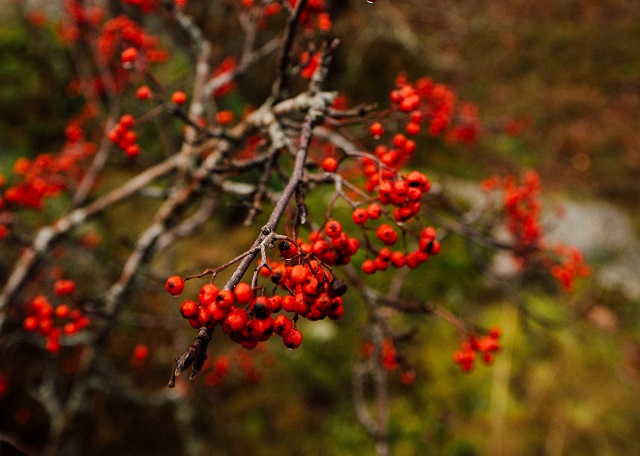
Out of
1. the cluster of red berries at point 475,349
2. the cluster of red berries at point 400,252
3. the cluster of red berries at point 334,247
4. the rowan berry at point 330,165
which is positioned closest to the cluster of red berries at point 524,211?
the cluster of red berries at point 475,349

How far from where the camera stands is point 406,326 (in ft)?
13.8

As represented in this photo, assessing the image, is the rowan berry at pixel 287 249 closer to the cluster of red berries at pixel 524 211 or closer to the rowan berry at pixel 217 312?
the rowan berry at pixel 217 312

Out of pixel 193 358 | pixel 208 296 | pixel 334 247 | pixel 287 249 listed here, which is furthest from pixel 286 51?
pixel 193 358

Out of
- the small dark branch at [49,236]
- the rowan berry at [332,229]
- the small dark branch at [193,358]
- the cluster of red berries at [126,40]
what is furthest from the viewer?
the cluster of red berries at [126,40]

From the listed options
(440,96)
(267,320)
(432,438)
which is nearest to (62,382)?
(432,438)

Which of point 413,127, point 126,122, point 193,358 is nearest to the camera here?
point 193,358

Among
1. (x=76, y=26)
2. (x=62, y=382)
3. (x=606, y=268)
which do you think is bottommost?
(x=606, y=268)

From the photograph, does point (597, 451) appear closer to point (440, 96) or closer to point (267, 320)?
point (440, 96)

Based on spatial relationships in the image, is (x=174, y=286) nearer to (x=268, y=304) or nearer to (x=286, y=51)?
(x=268, y=304)

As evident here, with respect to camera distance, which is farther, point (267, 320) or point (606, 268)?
point (606, 268)

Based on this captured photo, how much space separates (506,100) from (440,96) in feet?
26.8

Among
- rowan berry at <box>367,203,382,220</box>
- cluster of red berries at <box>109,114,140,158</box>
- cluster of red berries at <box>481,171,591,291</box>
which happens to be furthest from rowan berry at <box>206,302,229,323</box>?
cluster of red berries at <box>481,171,591,291</box>

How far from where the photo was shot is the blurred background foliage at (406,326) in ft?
11.4

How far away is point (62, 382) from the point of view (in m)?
3.79
